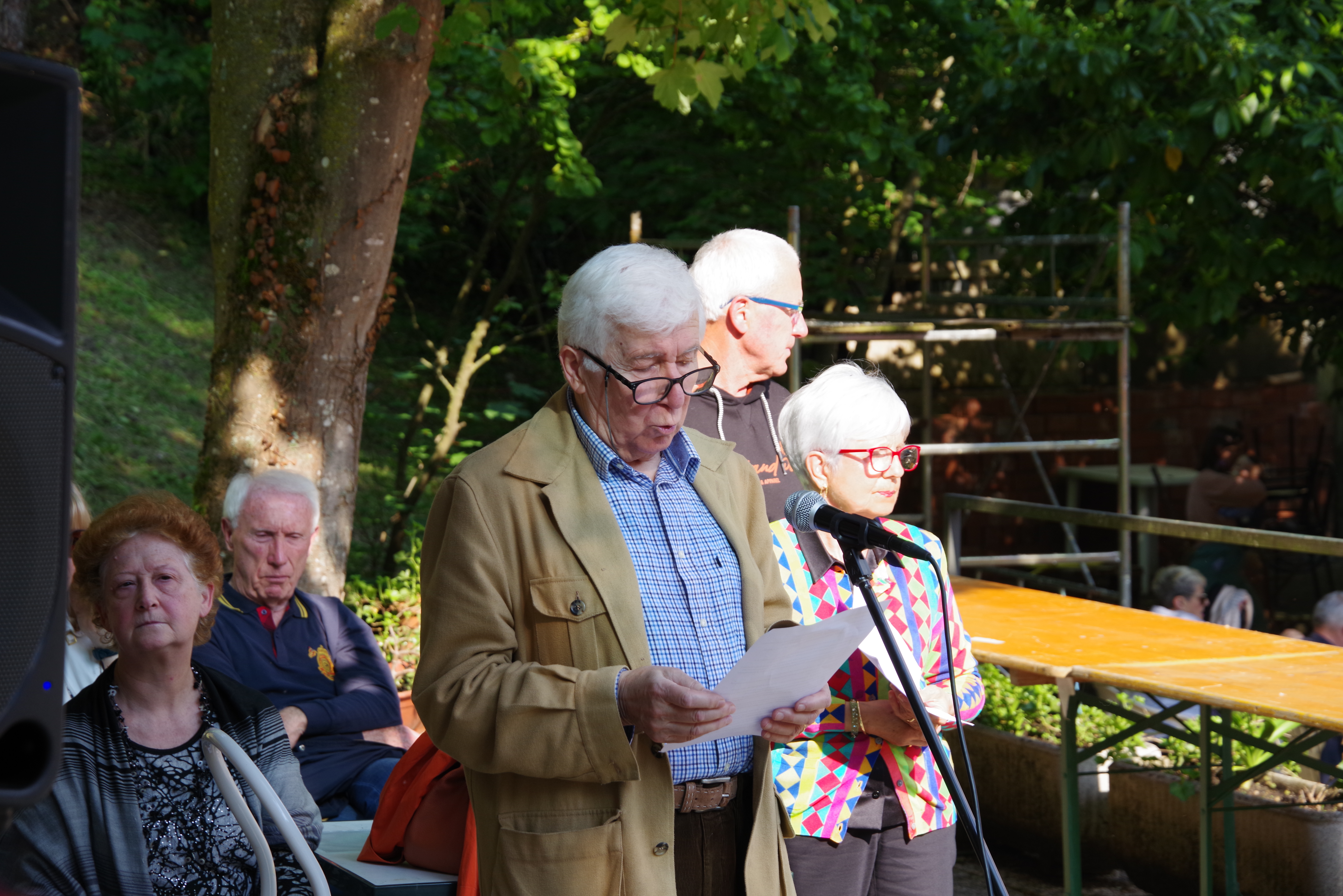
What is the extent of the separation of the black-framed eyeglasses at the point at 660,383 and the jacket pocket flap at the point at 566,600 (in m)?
0.30

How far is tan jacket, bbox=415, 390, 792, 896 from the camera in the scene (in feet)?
6.07

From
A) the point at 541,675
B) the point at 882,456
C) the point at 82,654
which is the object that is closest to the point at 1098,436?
the point at 882,456

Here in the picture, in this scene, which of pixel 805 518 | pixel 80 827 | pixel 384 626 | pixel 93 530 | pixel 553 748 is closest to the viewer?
pixel 553 748

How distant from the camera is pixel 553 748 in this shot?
1844 millimetres

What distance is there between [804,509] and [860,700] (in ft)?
2.32

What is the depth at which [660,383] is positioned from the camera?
2033mm

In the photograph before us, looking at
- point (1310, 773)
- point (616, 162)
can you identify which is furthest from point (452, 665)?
point (616, 162)

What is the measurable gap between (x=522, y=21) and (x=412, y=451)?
8.75 ft

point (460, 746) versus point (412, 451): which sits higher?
point (412, 451)

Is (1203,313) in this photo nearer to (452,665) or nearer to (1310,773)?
(1310,773)

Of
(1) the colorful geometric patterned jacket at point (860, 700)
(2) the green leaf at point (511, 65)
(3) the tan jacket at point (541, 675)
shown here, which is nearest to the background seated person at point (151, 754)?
(3) the tan jacket at point (541, 675)

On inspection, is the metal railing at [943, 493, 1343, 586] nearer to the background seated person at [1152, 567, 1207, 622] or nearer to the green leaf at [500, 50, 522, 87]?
the background seated person at [1152, 567, 1207, 622]

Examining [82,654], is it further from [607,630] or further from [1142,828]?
[1142,828]

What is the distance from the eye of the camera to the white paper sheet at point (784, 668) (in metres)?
1.83
